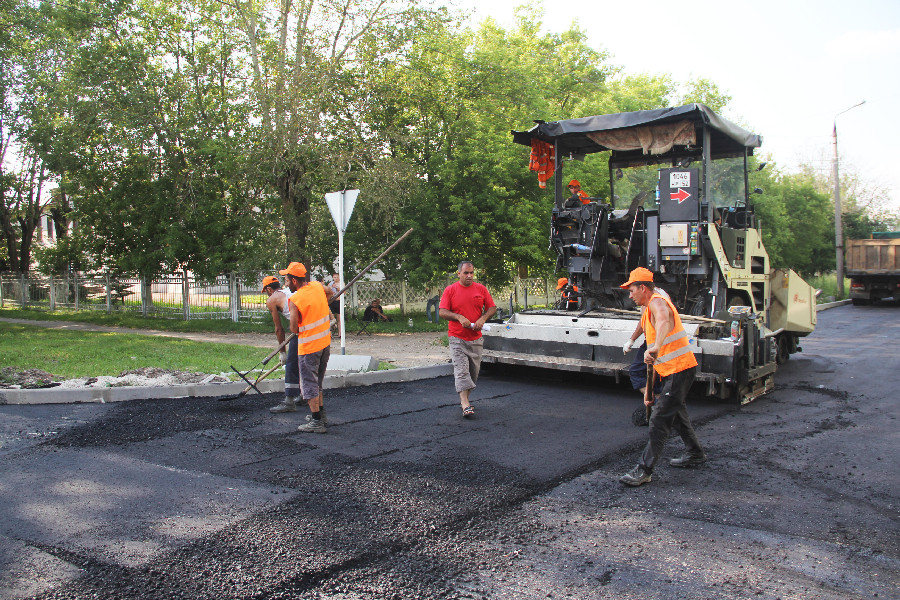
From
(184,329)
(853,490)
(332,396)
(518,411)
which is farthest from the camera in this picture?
(184,329)

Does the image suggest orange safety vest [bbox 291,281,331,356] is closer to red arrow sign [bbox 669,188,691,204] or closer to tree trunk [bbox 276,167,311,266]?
red arrow sign [bbox 669,188,691,204]

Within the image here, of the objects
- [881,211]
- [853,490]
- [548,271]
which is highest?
[881,211]

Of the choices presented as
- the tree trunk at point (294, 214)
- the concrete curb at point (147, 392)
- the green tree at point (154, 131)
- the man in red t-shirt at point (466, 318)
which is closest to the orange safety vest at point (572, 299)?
the man in red t-shirt at point (466, 318)

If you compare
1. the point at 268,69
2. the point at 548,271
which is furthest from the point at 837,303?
the point at 268,69

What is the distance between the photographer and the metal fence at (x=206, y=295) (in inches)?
769

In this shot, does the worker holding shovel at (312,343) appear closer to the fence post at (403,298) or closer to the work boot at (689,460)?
the work boot at (689,460)

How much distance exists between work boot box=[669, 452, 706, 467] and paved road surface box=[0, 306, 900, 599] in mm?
85

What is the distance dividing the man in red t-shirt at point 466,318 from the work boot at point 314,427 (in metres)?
1.51

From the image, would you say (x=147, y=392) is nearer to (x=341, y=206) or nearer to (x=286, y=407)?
(x=286, y=407)

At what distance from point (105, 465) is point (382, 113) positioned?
1386cm

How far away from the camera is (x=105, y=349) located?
499 inches

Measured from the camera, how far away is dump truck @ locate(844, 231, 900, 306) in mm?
24484

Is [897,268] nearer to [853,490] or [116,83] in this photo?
[853,490]

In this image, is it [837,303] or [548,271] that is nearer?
[548,271]
